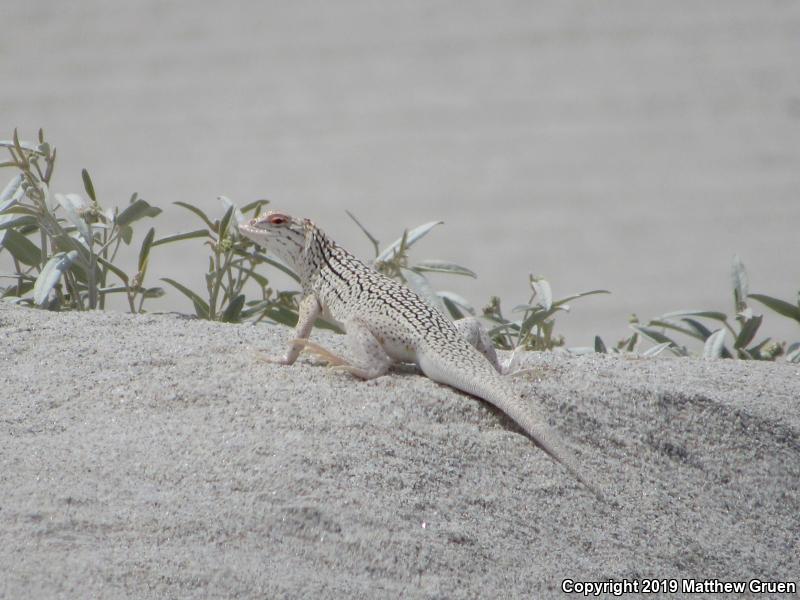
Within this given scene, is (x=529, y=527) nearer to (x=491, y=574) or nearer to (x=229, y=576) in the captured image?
(x=491, y=574)

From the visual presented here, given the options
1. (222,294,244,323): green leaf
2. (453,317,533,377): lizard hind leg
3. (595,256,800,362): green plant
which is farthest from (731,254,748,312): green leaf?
(222,294,244,323): green leaf

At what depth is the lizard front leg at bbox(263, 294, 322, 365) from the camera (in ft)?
12.2

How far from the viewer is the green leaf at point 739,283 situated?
5.04 metres

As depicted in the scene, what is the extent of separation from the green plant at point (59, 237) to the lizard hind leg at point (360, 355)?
1.21 meters

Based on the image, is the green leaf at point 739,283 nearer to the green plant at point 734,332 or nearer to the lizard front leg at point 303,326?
the green plant at point 734,332

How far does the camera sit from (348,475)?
289cm

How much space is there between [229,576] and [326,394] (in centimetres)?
102

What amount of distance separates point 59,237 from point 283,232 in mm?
951

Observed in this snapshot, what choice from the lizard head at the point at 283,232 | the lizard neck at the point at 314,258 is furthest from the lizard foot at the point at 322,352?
the lizard head at the point at 283,232

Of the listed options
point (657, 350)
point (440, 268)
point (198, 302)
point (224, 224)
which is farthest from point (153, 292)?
point (657, 350)

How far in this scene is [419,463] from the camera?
9.89 ft

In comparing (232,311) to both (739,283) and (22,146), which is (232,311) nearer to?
(22,146)

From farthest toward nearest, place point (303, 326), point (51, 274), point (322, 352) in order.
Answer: point (51, 274) → point (303, 326) → point (322, 352)

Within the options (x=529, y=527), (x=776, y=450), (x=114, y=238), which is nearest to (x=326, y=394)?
(x=529, y=527)
